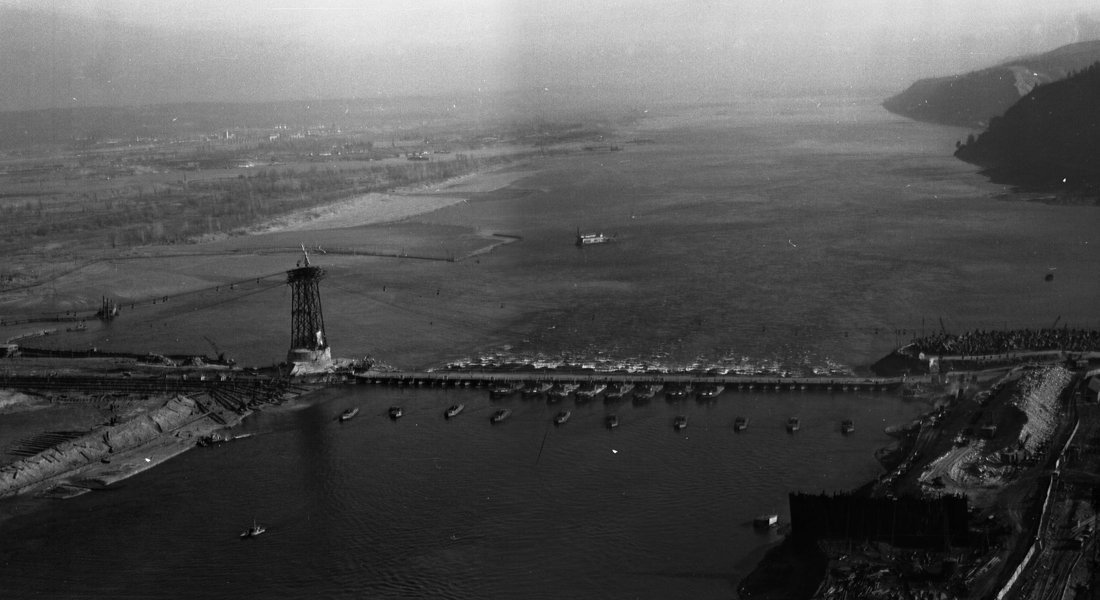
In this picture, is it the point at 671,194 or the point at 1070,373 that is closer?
the point at 1070,373

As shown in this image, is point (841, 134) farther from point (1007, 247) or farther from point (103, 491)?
point (103, 491)

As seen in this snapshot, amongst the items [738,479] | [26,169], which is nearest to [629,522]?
[738,479]

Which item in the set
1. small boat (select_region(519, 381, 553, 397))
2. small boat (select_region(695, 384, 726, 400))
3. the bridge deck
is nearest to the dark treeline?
the bridge deck

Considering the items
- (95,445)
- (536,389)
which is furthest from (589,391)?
(95,445)

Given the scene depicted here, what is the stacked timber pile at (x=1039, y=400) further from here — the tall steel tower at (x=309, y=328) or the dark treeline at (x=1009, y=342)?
the tall steel tower at (x=309, y=328)

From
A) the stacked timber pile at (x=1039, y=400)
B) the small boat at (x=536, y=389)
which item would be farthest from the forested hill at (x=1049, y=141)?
the small boat at (x=536, y=389)

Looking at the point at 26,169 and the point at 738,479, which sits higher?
the point at 26,169

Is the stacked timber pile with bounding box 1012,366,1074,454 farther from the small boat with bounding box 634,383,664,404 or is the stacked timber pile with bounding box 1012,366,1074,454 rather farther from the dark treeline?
the small boat with bounding box 634,383,664,404
